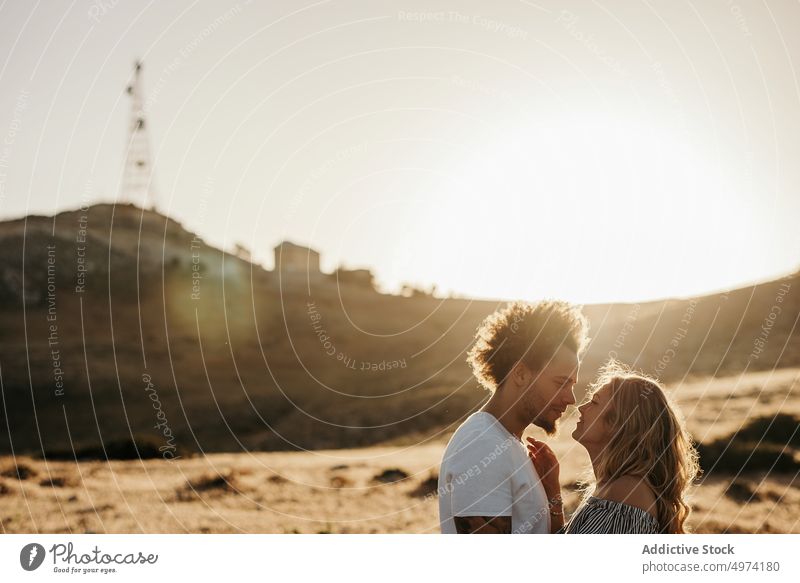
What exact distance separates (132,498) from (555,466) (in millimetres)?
16371

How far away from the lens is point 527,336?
272 inches

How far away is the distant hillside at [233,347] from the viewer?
46.2m

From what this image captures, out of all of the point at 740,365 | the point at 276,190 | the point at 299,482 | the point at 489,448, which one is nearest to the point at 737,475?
the point at 299,482

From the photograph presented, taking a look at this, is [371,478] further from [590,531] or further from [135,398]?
[135,398]

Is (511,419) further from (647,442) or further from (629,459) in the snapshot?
(647,442)

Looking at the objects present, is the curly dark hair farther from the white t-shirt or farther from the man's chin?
the white t-shirt

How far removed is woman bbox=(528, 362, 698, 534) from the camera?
23.4ft

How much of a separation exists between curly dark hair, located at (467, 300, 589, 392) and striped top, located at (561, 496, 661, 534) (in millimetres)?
1375

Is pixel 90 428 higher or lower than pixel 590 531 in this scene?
lower

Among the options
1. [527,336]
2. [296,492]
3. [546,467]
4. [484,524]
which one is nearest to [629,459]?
[546,467]

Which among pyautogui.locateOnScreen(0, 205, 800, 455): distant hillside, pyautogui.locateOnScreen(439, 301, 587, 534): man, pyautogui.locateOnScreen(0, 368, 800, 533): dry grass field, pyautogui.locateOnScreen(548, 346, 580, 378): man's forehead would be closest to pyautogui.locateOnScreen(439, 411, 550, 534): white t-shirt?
pyautogui.locateOnScreen(439, 301, 587, 534): man

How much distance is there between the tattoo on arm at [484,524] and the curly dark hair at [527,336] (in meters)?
1.11
